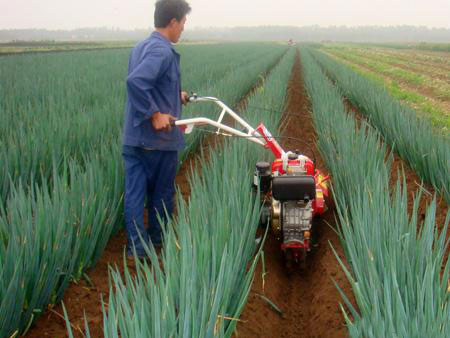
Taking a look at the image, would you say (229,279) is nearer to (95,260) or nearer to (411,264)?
(411,264)

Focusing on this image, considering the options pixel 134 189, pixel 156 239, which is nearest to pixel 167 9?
pixel 134 189

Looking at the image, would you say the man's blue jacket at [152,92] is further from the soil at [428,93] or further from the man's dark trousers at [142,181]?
the soil at [428,93]

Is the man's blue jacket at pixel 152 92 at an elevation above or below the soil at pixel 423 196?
above

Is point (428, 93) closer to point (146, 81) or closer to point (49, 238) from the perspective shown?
point (146, 81)

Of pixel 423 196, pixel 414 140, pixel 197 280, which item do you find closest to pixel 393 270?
pixel 197 280

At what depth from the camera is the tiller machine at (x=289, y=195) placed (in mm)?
2447

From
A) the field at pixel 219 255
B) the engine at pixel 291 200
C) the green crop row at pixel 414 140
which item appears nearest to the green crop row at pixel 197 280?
the field at pixel 219 255

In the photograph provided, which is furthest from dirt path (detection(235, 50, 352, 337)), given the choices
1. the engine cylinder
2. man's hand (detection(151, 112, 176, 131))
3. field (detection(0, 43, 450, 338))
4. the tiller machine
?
man's hand (detection(151, 112, 176, 131))

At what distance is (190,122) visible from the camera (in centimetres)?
254

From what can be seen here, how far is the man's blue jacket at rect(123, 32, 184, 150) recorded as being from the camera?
247 cm

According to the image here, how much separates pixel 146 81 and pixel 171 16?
41cm

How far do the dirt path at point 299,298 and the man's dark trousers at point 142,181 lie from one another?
2.30ft

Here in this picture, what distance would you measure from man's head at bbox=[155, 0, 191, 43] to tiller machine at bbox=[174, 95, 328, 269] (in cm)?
43

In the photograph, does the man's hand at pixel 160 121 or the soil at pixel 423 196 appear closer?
the man's hand at pixel 160 121
